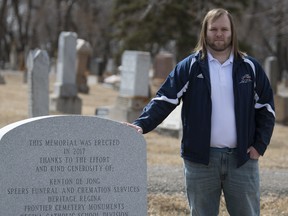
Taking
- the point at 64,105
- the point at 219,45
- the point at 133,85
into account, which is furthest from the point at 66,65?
the point at 219,45

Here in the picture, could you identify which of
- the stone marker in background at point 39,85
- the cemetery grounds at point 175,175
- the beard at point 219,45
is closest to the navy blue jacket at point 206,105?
the beard at point 219,45

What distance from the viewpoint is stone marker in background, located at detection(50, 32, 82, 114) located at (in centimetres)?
1770

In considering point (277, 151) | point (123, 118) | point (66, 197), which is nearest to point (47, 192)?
point (66, 197)

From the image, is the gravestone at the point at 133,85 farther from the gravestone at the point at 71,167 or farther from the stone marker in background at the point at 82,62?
the gravestone at the point at 71,167

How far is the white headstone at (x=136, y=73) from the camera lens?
1560 cm

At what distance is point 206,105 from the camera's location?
14.7 ft

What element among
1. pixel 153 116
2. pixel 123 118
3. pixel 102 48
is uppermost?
pixel 153 116

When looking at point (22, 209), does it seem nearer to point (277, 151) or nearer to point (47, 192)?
point (47, 192)

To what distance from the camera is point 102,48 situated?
60.7 metres

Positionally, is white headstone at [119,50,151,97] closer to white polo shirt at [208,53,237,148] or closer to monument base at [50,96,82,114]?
monument base at [50,96,82,114]

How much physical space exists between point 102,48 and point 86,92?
116ft

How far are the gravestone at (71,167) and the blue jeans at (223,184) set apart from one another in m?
0.41

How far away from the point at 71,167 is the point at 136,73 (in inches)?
433

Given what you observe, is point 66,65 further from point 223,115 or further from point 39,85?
point 223,115
